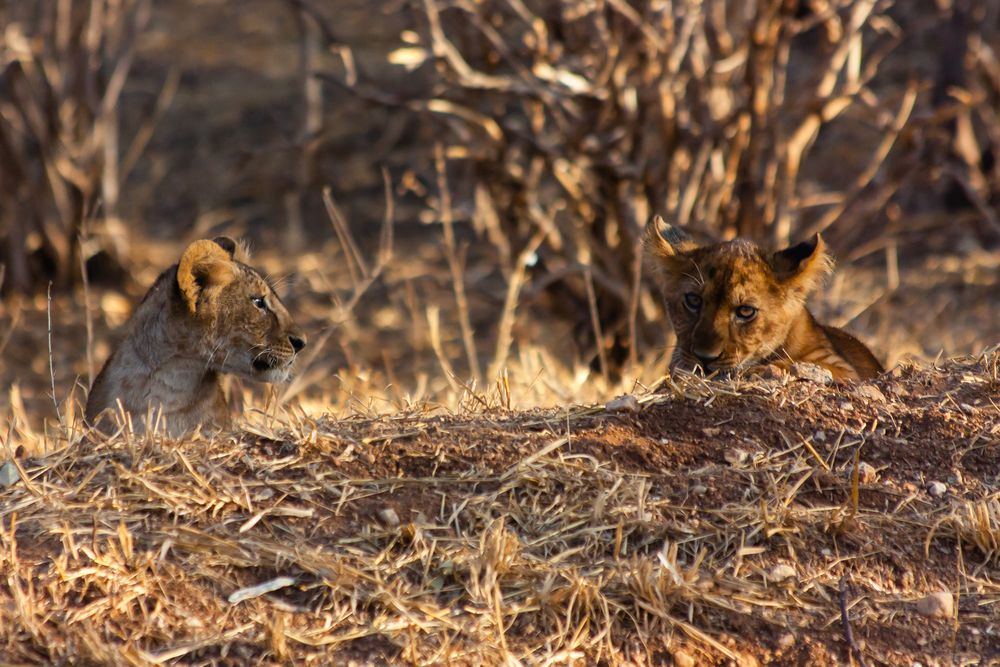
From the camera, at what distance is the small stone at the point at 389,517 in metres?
3.47

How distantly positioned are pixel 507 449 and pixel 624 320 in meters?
3.75

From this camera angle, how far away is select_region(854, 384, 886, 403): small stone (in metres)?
4.09

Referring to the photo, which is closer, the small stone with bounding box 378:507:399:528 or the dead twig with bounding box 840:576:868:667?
the dead twig with bounding box 840:576:868:667

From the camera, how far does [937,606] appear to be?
328cm

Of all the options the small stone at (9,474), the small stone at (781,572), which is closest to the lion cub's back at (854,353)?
the small stone at (781,572)

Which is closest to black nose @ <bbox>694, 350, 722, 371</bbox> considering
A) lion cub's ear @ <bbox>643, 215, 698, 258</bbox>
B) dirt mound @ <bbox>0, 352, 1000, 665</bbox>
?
lion cub's ear @ <bbox>643, 215, 698, 258</bbox>

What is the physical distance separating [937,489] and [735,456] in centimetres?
56

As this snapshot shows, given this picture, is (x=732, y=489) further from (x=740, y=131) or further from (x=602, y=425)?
(x=740, y=131)

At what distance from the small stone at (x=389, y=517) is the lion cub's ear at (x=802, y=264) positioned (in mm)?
2108

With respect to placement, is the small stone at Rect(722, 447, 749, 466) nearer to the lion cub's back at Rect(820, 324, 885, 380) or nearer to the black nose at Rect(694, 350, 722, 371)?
the black nose at Rect(694, 350, 722, 371)

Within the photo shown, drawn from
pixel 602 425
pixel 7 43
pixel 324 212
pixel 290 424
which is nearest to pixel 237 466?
pixel 290 424

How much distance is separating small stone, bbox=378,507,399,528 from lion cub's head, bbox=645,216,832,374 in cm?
164

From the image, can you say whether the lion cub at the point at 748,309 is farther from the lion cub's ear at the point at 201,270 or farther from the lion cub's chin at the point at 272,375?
the lion cub's ear at the point at 201,270

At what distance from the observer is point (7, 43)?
8.78m
